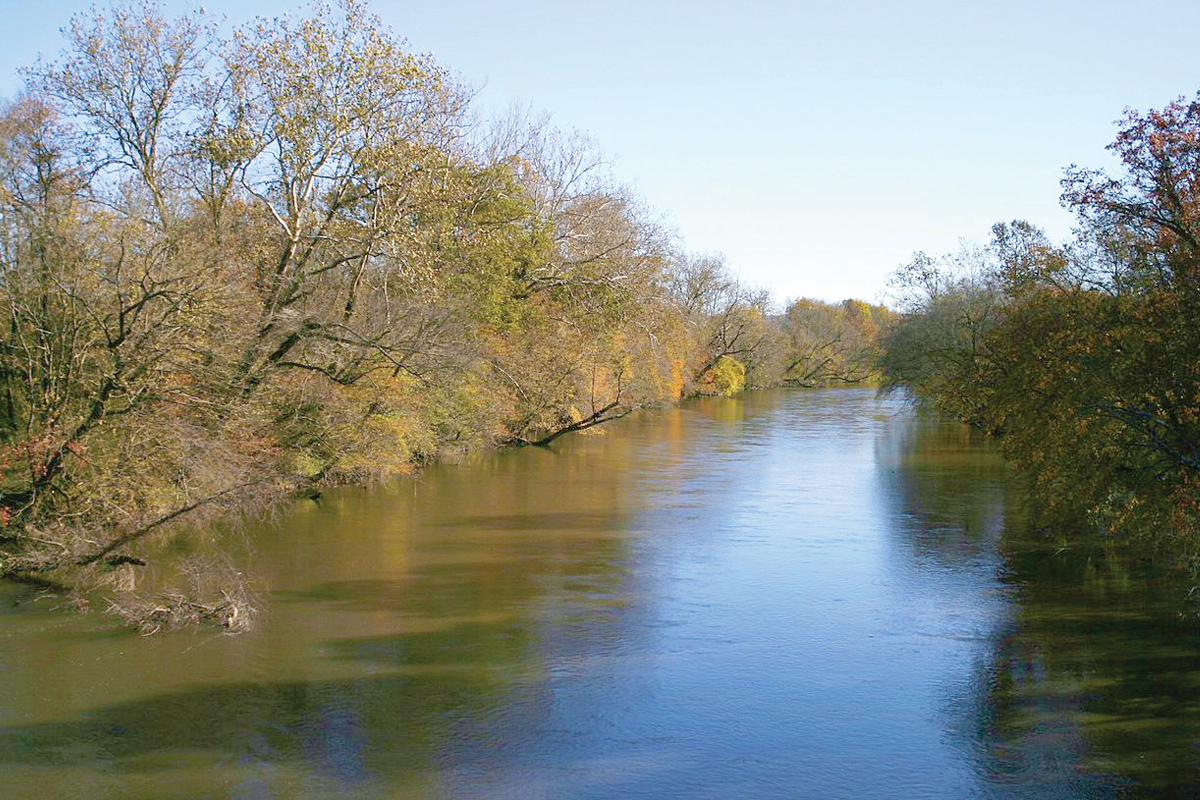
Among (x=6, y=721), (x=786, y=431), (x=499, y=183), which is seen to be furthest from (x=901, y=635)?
(x=786, y=431)

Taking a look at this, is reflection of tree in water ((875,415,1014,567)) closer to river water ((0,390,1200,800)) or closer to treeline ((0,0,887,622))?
river water ((0,390,1200,800))

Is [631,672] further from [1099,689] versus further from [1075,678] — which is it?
[1099,689]

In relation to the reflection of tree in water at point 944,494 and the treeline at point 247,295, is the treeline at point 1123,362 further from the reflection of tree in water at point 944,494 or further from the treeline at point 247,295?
the treeline at point 247,295

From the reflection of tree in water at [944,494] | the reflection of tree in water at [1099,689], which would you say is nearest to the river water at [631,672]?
the reflection of tree in water at [1099,689]

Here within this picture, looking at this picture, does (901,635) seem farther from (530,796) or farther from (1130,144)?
(1130,144)

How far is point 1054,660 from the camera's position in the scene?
42.8ft

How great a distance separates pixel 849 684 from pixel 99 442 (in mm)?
11246

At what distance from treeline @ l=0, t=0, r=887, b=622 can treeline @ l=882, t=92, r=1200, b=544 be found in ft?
36.4

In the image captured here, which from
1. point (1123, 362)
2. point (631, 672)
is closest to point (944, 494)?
point (1123, 362)

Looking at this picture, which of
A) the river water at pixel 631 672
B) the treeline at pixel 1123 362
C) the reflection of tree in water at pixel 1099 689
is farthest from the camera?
the treeline at pixel 1123 362

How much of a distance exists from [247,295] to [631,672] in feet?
31.5

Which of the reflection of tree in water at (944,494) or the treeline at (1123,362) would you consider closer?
the treeline at (1123,362)

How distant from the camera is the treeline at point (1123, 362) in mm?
13445

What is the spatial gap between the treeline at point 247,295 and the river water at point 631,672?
1953 millimetres
